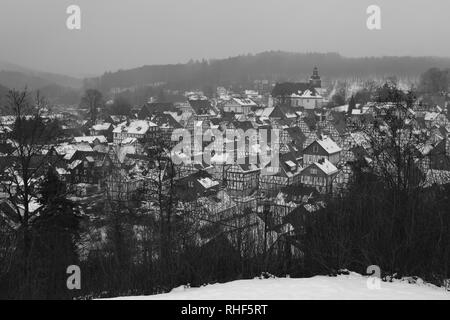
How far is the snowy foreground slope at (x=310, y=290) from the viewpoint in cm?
548

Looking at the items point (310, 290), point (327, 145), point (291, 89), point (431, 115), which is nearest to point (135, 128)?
point (327, 145)

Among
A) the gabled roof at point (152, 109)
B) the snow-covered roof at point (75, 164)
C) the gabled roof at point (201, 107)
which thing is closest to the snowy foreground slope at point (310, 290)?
the snow-covered roof at point (75, 164)

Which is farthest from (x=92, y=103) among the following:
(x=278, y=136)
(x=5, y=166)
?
(x=5, y=166)

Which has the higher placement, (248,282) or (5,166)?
(5,166)

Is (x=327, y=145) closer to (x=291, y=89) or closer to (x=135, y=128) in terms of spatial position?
(x=135, y=128)

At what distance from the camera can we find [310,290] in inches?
226

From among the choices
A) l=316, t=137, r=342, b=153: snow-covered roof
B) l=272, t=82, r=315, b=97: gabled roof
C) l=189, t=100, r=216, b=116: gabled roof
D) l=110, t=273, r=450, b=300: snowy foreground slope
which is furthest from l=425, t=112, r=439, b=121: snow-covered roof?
l=110, t=273, r=450, b=300: snowy foreground slope

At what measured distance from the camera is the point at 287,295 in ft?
18.1

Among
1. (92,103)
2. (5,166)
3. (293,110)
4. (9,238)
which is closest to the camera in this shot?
(9,238)

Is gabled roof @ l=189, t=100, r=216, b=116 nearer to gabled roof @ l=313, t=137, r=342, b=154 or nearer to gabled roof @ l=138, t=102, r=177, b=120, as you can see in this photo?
gabled roof @ l=138, t=102, r=177, b=120

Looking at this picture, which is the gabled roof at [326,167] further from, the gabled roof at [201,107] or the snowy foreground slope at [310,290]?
the gabled roof at [201,107]

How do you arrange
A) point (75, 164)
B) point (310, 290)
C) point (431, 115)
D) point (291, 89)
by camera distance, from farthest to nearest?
point (291, 89), point (431, 115), point (75, 164), point (310, 290)

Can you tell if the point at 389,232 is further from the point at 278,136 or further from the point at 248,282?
the point at 278,136
